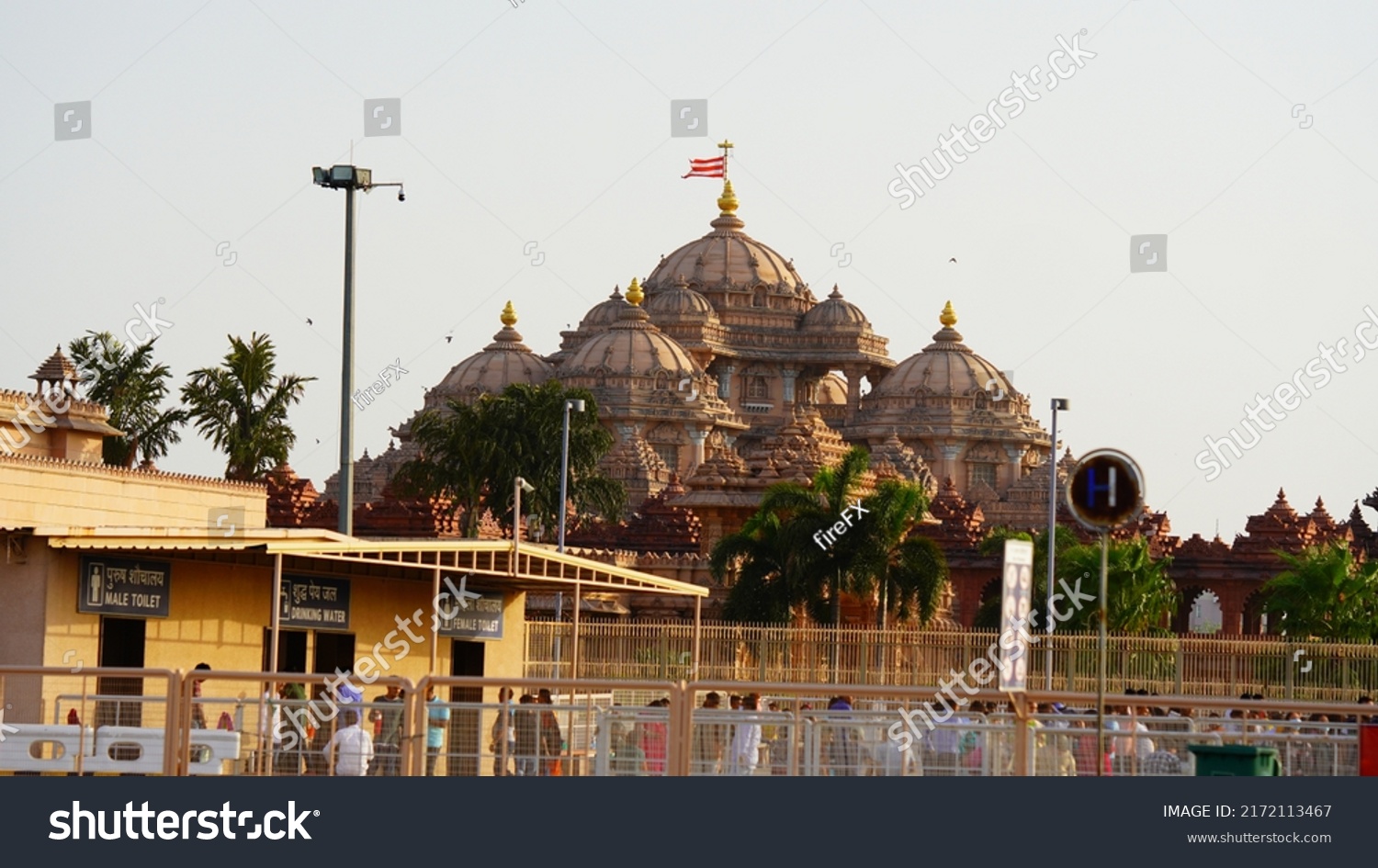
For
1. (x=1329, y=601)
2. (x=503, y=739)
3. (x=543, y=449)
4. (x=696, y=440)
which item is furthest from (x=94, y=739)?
(x=696, y=440)

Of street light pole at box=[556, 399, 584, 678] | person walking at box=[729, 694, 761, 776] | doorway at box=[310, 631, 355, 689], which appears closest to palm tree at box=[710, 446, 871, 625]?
street light pole at box=[556, 399, 584, 678]

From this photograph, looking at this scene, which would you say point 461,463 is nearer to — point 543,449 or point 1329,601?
point 543,449

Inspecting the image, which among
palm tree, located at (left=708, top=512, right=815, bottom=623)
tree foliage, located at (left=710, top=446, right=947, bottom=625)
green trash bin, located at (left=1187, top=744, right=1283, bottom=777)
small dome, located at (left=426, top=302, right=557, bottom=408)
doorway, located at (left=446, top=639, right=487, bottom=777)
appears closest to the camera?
green trash bin, located at (left=1187, top=744, right=1283, bottom=777)

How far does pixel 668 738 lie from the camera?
17.7 meters

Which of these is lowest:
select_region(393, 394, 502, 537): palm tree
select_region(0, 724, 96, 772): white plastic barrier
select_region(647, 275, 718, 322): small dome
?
select_region(0, 724, 96, 772): white plastic barrier

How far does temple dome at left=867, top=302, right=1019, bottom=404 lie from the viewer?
122562mm

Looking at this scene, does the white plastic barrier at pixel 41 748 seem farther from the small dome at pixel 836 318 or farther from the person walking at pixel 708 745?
the small dome at pixel 836 318

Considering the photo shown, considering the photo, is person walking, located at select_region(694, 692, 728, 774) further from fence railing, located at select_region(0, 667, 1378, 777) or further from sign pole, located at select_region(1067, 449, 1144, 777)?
sign pole, located at select_region(1067, 449, 1144, 777)

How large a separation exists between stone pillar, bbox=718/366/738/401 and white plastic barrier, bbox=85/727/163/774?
103m

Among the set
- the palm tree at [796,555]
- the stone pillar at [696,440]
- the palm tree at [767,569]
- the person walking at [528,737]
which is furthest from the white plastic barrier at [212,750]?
the stone pillar at [696,440]

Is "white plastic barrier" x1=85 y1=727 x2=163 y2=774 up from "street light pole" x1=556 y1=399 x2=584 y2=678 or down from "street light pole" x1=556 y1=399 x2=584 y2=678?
down
